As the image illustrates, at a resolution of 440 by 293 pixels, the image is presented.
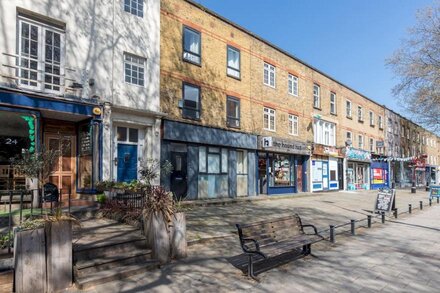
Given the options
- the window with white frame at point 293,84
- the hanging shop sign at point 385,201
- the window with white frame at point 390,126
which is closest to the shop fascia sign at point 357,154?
the window with white frame at point 390,126

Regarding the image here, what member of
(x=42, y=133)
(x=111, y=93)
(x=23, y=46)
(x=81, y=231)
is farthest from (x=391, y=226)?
(x=23, y=46)

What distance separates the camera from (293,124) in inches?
899

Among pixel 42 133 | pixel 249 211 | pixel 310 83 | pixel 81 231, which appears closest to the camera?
pixel 81 231

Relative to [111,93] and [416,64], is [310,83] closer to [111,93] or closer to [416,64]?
[416,64]

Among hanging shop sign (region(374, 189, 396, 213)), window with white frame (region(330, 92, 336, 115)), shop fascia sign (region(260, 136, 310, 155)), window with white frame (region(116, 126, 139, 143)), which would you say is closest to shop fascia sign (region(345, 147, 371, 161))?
window with white frame (region(330, 92, 336, 115))

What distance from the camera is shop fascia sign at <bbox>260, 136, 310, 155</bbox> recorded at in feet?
63.2

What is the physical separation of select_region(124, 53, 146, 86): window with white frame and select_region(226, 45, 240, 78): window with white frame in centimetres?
570

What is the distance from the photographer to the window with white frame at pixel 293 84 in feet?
74.8

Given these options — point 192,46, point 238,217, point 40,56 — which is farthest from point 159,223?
point 192,46

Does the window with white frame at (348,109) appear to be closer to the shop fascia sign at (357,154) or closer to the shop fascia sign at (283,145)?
the shop fascia sign at (357,154)

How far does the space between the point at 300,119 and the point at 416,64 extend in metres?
9.00

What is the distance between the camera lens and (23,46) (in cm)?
1011

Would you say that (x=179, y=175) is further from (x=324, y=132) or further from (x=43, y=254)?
(x=324, y=132)

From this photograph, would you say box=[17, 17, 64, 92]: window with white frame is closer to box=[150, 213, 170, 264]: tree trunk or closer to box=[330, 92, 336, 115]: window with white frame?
box=[150, 213, 170, 264]: tree trunk
